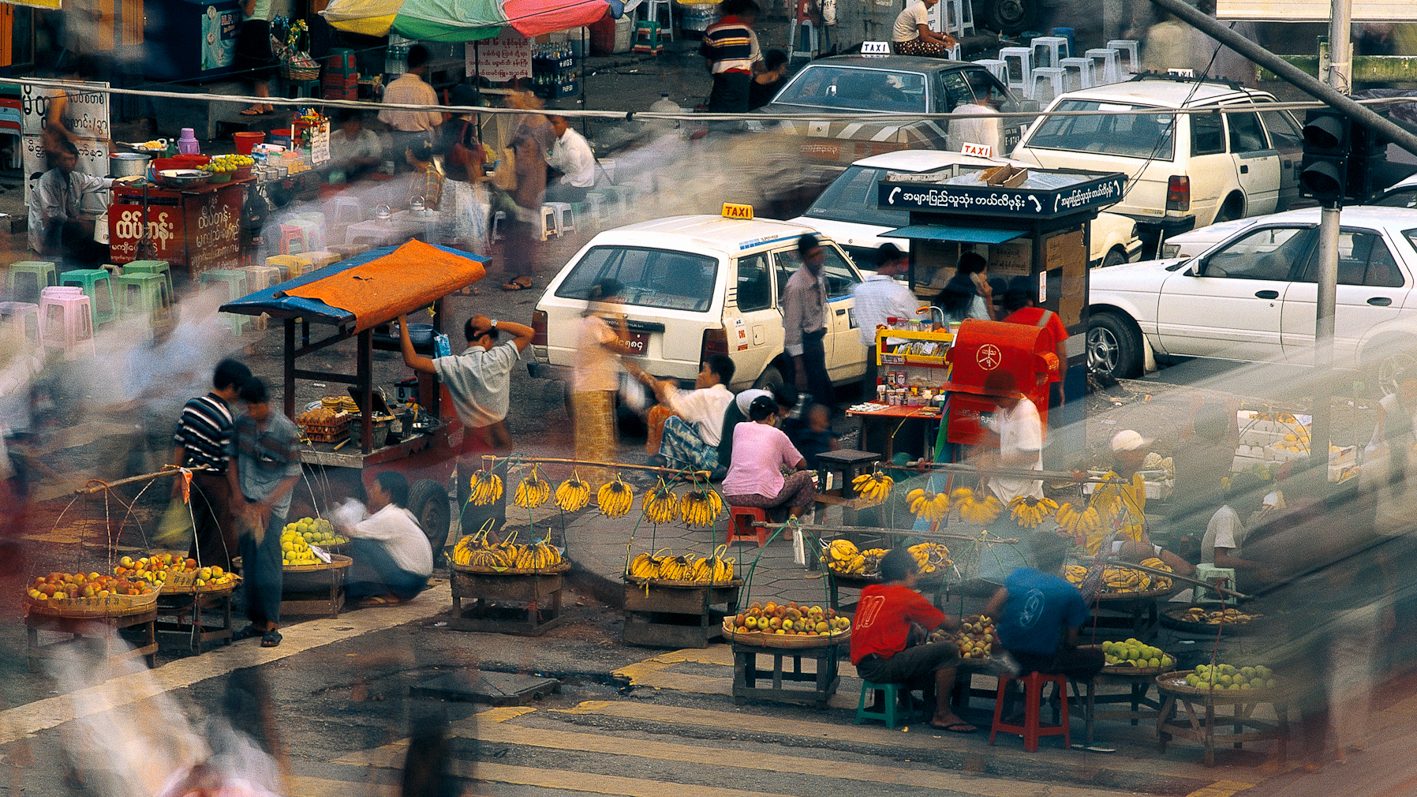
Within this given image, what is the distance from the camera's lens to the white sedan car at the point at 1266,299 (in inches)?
631

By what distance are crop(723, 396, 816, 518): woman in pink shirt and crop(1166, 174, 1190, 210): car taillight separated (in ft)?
26.4

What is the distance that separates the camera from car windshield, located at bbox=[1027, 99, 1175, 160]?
20.1 m

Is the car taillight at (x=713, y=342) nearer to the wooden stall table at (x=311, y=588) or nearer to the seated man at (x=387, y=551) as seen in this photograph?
the seated man at (x=387, y=551)

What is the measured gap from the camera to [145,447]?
1507cm

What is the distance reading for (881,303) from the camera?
15.6 metres

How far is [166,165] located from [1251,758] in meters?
12.5

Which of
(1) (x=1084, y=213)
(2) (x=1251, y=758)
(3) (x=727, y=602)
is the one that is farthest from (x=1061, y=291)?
(2) (x=1251, y=758)

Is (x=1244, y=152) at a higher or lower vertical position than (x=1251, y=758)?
higher

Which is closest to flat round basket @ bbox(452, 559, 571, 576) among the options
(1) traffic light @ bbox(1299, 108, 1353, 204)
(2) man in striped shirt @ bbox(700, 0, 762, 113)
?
(1) traffic light @ bbox(1299, 108, 1353, 204)

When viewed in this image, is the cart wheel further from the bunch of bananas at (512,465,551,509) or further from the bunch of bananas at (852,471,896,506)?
the bunch of bananas at (852,471,896,506)

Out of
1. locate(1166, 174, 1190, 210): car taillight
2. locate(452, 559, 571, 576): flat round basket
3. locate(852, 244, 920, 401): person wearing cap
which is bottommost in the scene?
locate(452, 559, 571, 576): flat round basket

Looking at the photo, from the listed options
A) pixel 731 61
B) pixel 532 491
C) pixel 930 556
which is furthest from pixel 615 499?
pixel 731 61

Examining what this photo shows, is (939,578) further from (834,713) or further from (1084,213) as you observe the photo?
(1084,213)

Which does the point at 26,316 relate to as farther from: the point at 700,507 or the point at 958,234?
the point at 958,234
